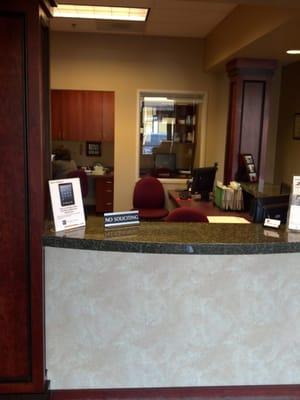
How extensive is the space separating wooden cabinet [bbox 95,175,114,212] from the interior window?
1.86 ft

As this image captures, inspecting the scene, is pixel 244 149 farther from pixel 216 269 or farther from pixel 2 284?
pixel 2 284

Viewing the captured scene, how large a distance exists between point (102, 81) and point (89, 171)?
5.07 ft

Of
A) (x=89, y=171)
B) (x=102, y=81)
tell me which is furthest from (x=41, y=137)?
(x=89, y=171)

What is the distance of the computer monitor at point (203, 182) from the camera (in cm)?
473

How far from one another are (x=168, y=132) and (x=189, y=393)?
4895 mm

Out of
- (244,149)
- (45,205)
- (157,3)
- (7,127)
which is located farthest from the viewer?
(244,149)

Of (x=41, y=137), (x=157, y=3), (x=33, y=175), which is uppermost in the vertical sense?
(x=157, y=3)

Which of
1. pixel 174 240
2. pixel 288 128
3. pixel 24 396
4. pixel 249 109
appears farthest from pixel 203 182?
pixel 24 396

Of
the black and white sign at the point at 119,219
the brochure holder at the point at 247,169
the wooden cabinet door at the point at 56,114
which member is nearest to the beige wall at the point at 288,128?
the brochure holder at the point at 247,169

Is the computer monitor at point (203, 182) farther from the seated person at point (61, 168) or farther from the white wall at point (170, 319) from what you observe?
the white wall at point (170, 319)

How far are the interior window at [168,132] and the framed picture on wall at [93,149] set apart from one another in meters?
0.98

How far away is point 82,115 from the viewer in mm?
6406

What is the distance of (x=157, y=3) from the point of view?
4.31 meters

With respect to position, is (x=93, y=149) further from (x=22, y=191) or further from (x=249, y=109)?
(x=22, y=191)
